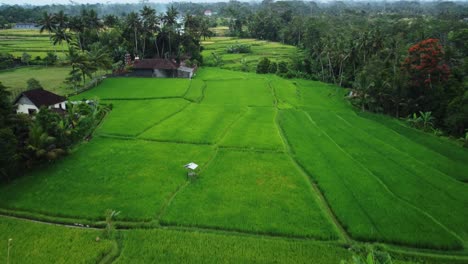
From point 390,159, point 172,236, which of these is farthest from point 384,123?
point 172,236

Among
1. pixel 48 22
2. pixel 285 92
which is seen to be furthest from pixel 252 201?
pixel 48 22

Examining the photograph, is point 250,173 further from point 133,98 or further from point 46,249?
point 133,98

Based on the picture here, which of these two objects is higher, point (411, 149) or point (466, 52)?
point (466, 52)

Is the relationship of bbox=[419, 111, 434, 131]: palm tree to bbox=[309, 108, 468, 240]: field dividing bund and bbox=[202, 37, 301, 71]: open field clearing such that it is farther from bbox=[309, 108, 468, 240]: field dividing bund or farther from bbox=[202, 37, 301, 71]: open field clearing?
bbox=[202, 37, 301, 71]: open field clearing

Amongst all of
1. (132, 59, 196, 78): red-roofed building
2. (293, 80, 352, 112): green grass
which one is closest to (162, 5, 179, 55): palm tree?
(132, 59, 196, 78): red-roofed building

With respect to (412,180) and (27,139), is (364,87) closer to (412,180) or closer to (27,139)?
(412,180)
